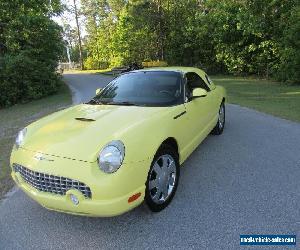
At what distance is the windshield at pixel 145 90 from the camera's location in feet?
15.6

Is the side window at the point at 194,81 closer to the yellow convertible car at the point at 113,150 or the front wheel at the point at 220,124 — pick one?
the yellow convertible car at the point at 113,150

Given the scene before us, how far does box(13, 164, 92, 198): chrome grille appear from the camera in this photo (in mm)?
3262

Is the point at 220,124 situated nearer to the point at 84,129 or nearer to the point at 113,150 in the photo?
the point at 84,129

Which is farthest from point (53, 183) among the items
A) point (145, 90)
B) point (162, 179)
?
point (145, 90)

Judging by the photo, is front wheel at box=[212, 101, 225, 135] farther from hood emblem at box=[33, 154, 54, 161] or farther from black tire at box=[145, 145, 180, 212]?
hood emblem at box=[33, 154, 54, 161]

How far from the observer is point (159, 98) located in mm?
4789

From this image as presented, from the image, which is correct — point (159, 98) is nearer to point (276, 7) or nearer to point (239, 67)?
point (276, 7)

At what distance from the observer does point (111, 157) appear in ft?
10.9

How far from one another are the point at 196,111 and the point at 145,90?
83cm

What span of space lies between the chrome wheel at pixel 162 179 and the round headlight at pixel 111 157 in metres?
0.55

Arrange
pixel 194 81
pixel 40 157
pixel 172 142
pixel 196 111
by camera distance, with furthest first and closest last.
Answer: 1. pixel 194 81
2. pixel 196 111
3. pixel 172 142
4. pixel 40 157

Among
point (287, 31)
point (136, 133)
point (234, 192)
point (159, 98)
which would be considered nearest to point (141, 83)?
point (159, 98)

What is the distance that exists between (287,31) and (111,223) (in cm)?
1683

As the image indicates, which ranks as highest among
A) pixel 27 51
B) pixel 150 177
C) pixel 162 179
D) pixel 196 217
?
pixel 27 51
